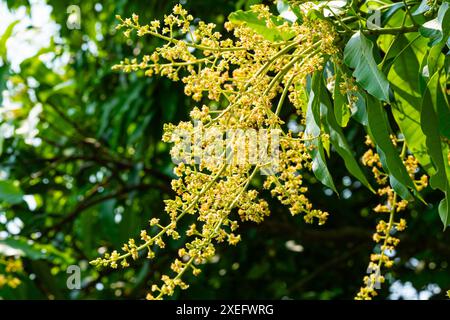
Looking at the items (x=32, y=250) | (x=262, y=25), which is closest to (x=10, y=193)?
(x=32, y=250)

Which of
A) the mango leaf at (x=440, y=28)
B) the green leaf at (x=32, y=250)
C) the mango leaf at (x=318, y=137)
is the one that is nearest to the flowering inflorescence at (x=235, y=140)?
the mango leaf at (x=318, y=137)

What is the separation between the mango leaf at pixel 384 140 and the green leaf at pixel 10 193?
191 centimetres

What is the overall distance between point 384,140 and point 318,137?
12 cm

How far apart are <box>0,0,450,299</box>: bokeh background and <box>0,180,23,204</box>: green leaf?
2 centimetres

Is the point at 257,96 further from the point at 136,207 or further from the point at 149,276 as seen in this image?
the point at 136,207

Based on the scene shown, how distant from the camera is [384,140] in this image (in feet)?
4.65

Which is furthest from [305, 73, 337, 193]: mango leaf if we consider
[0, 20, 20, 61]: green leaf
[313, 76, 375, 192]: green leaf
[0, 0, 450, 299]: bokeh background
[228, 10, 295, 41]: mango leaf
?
[0, 20, 20, 61]: green leaf

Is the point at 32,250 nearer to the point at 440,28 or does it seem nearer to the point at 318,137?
the point at 318,137

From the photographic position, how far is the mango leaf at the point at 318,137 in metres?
1.43

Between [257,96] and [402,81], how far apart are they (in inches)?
14.3

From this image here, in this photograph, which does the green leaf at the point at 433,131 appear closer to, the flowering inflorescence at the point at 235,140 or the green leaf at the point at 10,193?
the flowering inflorescence at the point at 235,140

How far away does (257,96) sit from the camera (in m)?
1.39

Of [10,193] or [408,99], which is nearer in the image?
[408,99]
